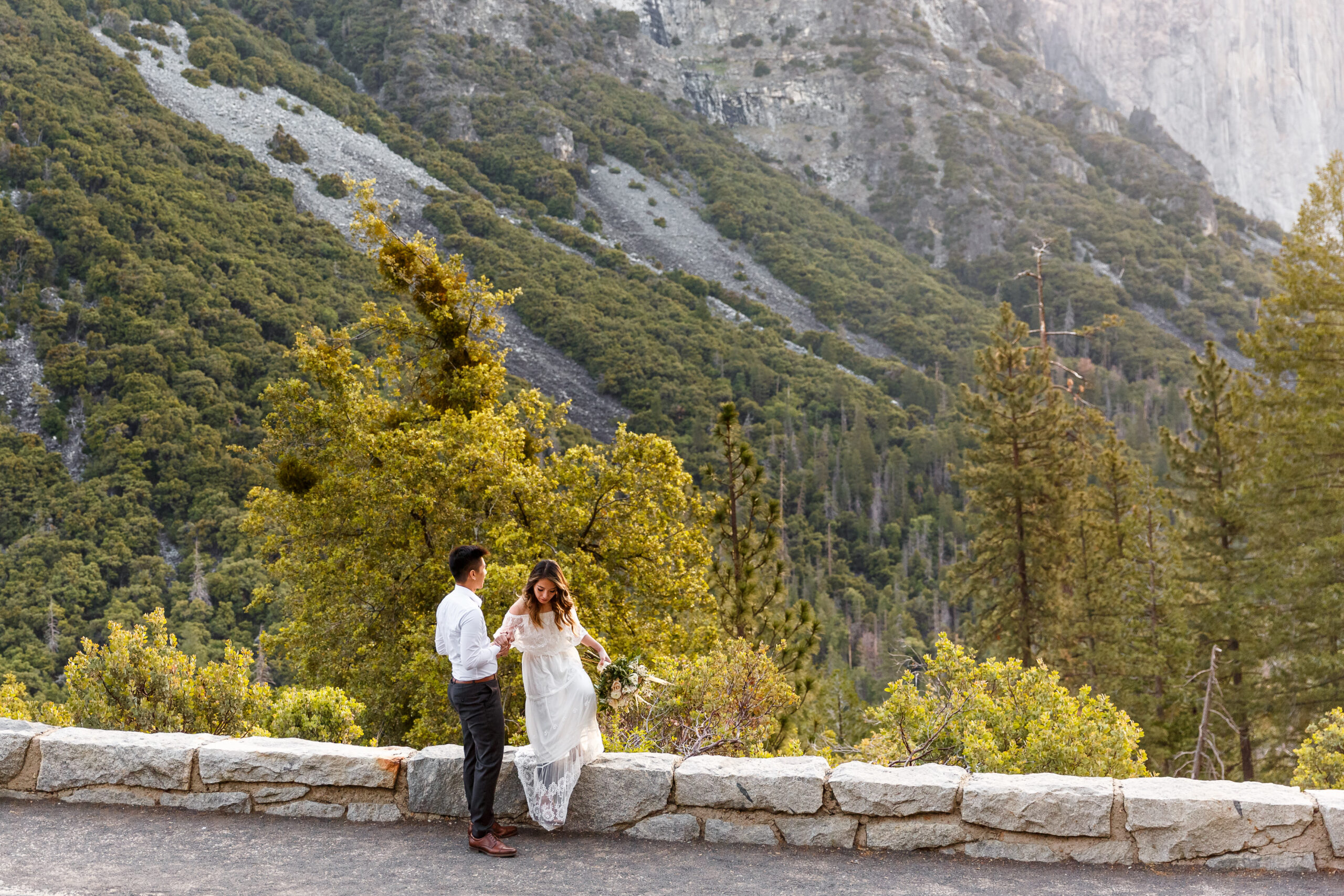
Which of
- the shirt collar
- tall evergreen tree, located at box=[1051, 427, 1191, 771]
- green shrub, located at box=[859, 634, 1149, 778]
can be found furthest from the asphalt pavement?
tall evergreen tree, located at box=[1051, 427, 1191, 771]

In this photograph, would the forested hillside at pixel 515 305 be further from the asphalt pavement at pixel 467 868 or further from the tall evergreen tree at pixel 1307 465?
the asphalt pavement at pixel 467 868

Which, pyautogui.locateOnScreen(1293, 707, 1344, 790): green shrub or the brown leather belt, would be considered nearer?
the brown leather belt

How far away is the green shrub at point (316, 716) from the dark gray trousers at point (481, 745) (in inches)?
254

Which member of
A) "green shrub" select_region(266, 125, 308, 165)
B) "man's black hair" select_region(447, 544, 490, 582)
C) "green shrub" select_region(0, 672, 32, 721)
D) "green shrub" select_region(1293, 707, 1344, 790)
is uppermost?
"green shrub" select_region(266, 125, 308, 165)

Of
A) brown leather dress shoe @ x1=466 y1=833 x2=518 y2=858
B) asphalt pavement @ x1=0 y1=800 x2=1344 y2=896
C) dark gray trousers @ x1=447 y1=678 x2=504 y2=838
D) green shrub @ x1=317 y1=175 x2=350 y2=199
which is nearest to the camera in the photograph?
asphalt pavement @ x1=0 y1=800 x2=1344 y2=896

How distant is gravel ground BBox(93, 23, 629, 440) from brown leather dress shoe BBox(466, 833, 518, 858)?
372ft

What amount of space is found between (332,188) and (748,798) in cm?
14480

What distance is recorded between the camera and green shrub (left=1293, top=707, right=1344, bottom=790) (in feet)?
41.4

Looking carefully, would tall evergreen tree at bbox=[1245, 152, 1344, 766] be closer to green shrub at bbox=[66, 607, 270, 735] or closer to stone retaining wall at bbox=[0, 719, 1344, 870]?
stone retaining wall at bbox=[0, 719, 1344, 870]

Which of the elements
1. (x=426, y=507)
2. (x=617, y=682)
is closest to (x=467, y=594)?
(x=617, y=682)

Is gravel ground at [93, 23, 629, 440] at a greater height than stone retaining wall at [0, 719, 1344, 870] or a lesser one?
greater

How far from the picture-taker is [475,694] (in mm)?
6164

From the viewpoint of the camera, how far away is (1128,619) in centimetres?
2836

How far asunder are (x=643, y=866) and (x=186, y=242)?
12427 centimetres
